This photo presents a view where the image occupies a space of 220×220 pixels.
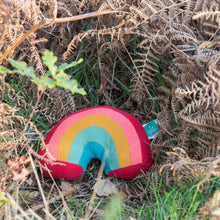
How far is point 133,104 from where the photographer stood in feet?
7.25

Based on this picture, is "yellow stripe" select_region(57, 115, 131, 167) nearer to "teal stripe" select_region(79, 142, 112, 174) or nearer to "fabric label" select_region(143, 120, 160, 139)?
"teal stripe" select_region(79, 142, 112, 174)

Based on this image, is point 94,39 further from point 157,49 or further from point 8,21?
point 8,21

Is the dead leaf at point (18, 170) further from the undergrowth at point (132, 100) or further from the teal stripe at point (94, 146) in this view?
the teal stripe at point (94, 146)

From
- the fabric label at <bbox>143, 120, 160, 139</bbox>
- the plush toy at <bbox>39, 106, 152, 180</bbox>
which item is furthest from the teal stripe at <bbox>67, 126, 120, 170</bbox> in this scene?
the fabric label at <bbox>143, 120, 160, 139</bbox>

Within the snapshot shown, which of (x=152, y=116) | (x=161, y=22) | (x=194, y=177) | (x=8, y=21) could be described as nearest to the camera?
(x=194, y=177)

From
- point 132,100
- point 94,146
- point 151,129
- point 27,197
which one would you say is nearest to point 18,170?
point 27,197

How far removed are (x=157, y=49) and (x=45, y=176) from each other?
1066 millimetres

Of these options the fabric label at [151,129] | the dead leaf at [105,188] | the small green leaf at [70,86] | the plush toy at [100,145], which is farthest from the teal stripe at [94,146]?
the small green leaf at [70,86]

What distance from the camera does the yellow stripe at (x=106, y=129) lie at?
1703 mm

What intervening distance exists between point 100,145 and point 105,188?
261 mm

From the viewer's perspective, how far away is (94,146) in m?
1.76

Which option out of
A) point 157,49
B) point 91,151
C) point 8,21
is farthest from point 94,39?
point 91,151

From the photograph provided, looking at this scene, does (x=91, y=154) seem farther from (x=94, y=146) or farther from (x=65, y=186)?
(x=65, y=186)

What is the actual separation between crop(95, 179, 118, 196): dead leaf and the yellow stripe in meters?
0.16
